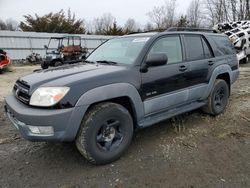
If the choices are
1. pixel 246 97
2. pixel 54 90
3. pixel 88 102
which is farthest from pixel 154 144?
pixel 246 97

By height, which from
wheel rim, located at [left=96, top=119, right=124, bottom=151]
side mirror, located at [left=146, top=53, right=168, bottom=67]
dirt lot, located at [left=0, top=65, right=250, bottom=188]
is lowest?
dirt lot, located at [left=0, top=65, right=250, bottom=188]

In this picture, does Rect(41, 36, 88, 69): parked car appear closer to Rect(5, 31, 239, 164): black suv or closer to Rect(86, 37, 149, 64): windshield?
Rect(86, 37, 149, 64): windshield

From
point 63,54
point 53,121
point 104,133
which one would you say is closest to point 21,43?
point 63,54

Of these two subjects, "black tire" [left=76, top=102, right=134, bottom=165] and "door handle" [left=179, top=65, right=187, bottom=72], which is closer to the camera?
"black tire" [left=76, top=102, right=134, bottom=165]

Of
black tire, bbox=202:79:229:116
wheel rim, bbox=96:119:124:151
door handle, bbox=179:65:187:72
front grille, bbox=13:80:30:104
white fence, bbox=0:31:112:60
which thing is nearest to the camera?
front grille, bbox=13:80:30:104

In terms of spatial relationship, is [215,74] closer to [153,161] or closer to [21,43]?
[153,161]

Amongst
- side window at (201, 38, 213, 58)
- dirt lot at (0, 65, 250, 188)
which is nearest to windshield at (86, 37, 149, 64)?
dirt lot at (0, 65, 250, 188)

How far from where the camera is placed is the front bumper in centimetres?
303

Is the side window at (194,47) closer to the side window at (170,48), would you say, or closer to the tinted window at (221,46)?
the side window at (170,48)

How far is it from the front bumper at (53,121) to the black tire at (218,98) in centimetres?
301

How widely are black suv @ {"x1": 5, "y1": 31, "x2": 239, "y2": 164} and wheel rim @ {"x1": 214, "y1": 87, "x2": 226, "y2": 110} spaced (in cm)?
40

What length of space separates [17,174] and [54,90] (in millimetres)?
1237

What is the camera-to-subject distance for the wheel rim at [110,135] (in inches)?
137

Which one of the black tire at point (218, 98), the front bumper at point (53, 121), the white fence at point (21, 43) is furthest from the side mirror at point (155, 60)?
the white fence at point (21, 43)
